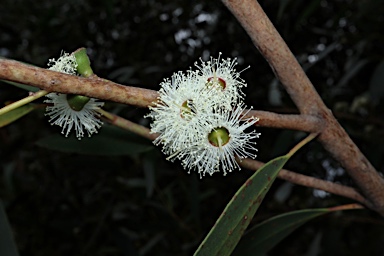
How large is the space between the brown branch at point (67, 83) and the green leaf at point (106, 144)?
634 mm

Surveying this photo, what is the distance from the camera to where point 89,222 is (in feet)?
7.45

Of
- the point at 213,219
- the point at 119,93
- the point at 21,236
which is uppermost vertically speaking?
the point at 213,219

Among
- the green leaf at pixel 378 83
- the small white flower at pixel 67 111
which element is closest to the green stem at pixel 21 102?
the small white flower at pixel 67 111

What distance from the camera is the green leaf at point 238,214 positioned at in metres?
0.81

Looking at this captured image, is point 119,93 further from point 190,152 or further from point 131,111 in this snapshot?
point 131,111

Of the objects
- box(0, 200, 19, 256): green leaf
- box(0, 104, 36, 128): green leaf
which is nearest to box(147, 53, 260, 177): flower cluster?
box(0, 104, 36, 128): green leaf

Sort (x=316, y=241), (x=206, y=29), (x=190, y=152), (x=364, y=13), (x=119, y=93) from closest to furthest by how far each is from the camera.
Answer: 1. (x=119, y=93)
2. (x=190, y=152)
3. (x=364, y=13)
4. (x=316, y=241)
5. (x=206, y=29)

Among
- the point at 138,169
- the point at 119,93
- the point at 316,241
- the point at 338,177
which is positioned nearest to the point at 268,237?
the point at 119,93

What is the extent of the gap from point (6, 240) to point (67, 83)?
574 mm

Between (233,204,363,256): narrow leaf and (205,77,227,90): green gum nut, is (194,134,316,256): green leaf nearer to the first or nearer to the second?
(205,77,227,90): green gum nut

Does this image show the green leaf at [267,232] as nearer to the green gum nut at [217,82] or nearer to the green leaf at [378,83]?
the green gum nut at [217,82]

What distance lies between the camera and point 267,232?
3.97 feet

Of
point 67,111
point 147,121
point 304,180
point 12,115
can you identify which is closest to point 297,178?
point 304,180

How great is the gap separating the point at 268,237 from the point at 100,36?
1.86 metres
